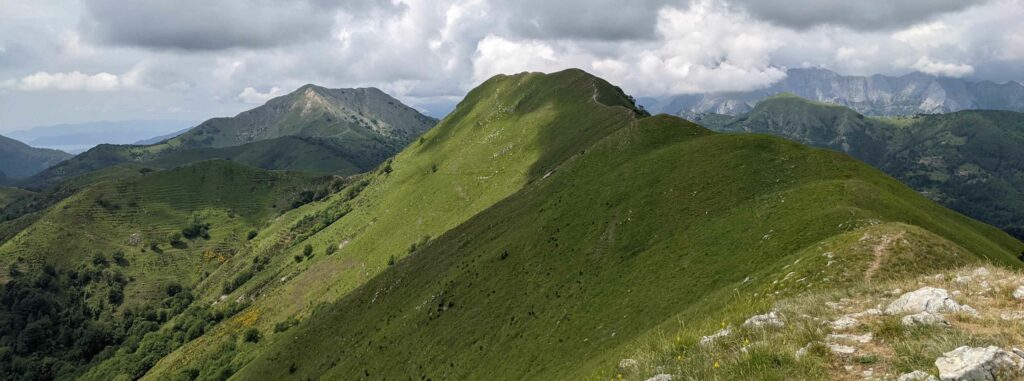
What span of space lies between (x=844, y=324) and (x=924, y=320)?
2.01m

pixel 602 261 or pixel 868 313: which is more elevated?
pixel 868 313

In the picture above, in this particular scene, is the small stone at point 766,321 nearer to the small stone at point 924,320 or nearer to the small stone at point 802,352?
the small stone at point 802,352

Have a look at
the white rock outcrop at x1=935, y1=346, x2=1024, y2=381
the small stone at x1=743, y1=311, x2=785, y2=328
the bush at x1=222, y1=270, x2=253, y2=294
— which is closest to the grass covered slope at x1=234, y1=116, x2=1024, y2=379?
the small stone at x1=743, y1=311, x2=785, y2=328

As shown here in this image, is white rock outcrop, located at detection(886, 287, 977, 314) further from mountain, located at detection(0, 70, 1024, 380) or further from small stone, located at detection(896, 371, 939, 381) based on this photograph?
small stone, located at detection(896, 371, 939, 381)

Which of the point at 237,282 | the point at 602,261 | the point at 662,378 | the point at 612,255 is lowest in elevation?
the point at 237,282

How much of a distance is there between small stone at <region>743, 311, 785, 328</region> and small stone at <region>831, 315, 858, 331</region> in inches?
58.6

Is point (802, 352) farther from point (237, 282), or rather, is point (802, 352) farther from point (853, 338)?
point (237, 282)

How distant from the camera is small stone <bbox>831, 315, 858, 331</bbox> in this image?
51.1 feet

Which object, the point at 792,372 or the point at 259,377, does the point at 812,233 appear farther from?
the point at 259,377

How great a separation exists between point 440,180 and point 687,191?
360ft

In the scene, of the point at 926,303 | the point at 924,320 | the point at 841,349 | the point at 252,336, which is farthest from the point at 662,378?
the point at 252,336

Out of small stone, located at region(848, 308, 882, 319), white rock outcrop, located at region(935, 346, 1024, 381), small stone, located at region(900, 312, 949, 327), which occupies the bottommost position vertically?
small stone, located at region(848, 308, 882, 319)

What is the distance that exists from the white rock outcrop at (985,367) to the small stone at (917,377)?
0.77 feet

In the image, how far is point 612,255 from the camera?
60.9 metres
